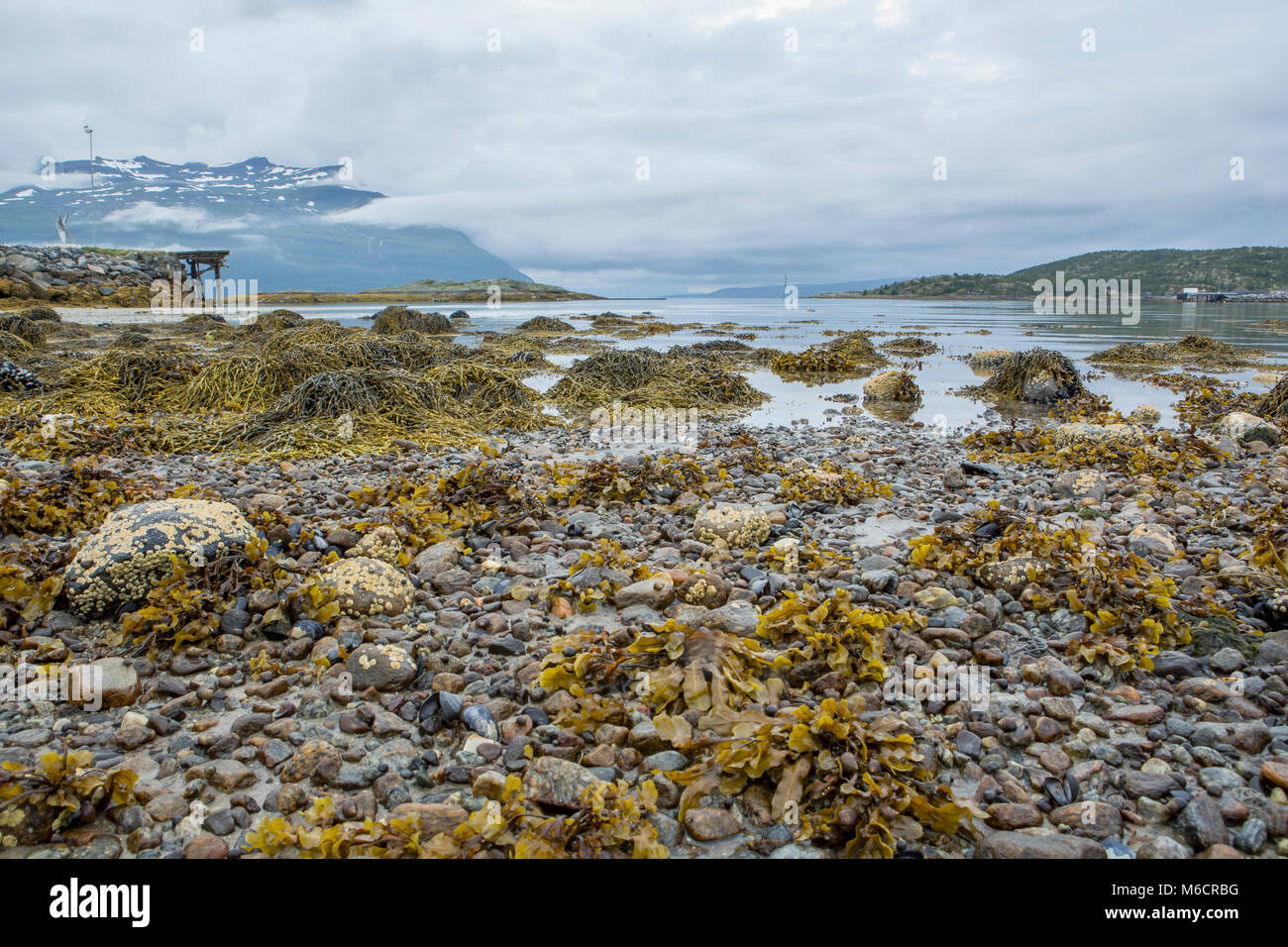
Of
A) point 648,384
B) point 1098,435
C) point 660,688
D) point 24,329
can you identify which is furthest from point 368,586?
point 24,329

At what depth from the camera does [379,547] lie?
12.7ft

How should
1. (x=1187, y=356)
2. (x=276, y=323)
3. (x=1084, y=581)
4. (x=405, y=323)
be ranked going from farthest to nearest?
(x=405, y=323) → (x=276, y=323) → (x=1187, y=356) → (x=1084, y=581)

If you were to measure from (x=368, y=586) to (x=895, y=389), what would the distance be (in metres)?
9.54

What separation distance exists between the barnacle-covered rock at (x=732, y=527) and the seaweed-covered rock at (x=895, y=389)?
7.55 metres

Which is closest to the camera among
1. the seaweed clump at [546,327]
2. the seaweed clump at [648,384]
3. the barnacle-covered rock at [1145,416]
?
the barnacle-covered rock at [1145,416]

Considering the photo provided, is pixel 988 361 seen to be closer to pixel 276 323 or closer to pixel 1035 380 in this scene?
pixel 1035 380

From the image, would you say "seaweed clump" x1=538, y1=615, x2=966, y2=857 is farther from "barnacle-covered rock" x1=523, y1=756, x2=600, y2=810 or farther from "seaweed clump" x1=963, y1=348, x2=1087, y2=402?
"seaweed clump" x1=963, y1=348, x2=1087, y2=402

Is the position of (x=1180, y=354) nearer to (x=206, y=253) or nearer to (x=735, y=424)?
(x=735, y=424)

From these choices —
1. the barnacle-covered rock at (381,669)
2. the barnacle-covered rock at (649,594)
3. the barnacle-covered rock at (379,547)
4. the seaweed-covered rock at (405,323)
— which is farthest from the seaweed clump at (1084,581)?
the seaweed-covered rock at (405,323)

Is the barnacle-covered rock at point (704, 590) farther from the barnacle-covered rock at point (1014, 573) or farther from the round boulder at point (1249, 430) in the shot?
the round boulder at point (1249, 430)

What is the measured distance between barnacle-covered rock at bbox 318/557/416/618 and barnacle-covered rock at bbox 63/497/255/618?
1.96 ft

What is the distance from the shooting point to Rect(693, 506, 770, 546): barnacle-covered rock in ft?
13.6

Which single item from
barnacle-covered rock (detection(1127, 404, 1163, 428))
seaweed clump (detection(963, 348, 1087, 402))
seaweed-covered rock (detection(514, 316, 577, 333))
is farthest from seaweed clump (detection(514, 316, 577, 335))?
barnacle-covered rock (detection(1127, 404, 1163, 428))

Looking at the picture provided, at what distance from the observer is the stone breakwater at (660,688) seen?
A: 196cm
